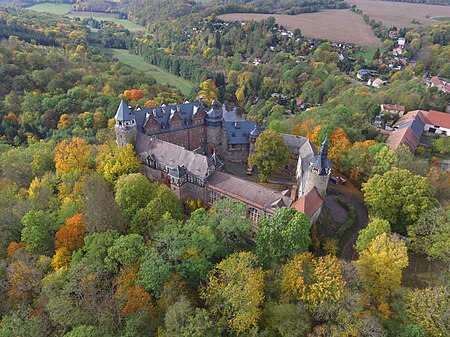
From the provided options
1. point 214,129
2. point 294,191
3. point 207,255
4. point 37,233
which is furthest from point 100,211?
point 214,129

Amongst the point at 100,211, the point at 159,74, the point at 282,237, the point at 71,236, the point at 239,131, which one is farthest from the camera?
the point at 159,74

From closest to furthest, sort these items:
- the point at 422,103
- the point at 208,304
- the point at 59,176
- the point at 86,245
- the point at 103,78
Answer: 1. the point at 208,304
2. the point at 86,245
3. the point at 59,176
4. the point at 422,103
5. the point at 103,78

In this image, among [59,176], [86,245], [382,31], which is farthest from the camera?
[382,31]

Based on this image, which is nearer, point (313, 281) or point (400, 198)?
point (313, 281)

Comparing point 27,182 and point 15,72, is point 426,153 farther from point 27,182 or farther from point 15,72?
point 15,72

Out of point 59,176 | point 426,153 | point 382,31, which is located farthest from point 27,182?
point 382,31

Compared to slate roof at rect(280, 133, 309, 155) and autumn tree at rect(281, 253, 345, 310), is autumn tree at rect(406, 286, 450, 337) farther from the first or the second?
slate roof at rect(280, 133, 309, 155)

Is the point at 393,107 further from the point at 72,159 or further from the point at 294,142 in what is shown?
the point at 72,159
